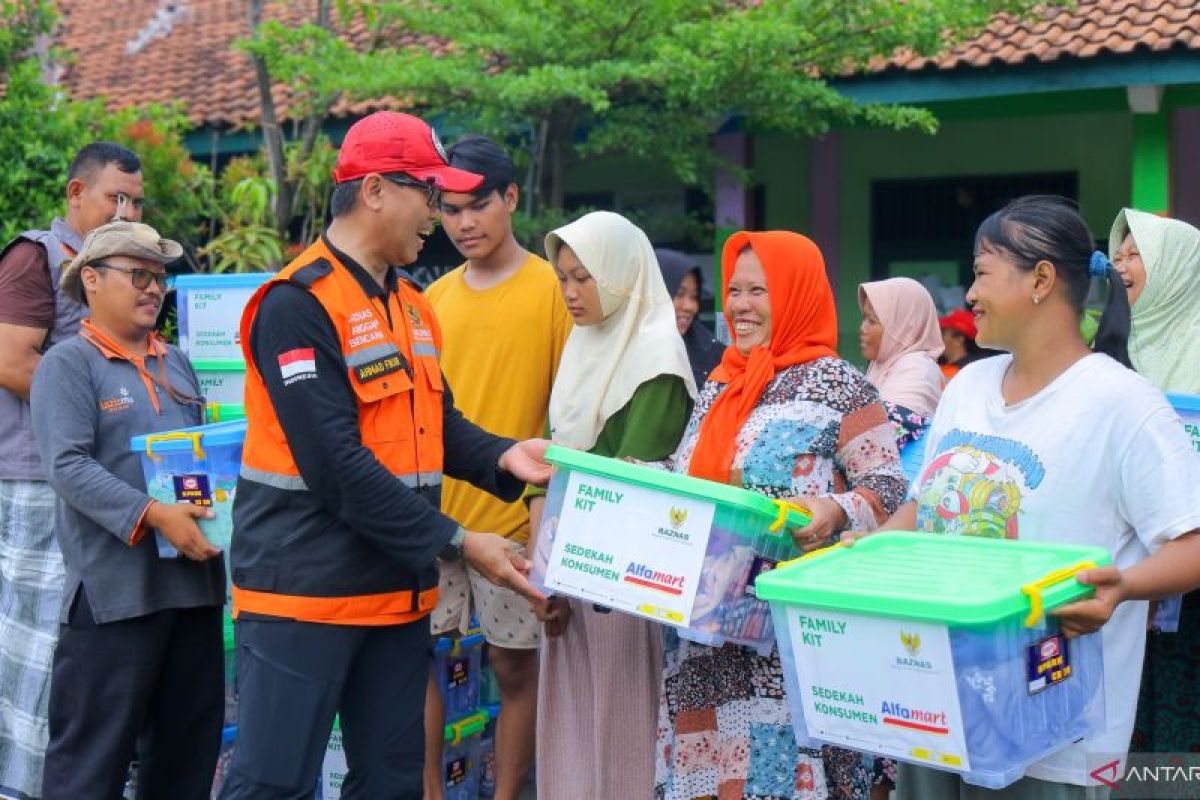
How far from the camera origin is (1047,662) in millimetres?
2686

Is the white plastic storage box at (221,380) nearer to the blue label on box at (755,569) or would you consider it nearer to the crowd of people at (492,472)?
the crowd of people at (492,472)

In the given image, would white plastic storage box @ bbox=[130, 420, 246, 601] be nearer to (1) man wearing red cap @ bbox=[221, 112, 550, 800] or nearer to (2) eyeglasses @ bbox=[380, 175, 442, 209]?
(1) man wearing red cap @ bbox=[221, 112, 550, 800]

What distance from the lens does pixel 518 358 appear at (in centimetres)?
466

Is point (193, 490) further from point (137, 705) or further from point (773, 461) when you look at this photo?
point (773, 461)

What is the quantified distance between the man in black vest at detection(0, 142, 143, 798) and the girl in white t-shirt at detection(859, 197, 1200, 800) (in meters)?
3.21

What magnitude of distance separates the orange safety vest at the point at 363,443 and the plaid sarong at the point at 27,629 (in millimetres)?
1827

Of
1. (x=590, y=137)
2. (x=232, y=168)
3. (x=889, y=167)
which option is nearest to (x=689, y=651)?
(x=590, y=137)

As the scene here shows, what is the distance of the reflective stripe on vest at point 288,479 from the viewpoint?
3430 mm

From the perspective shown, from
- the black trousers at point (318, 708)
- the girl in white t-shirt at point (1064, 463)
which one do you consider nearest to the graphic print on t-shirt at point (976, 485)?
the girl in white t-shirt at point (1064, 463)

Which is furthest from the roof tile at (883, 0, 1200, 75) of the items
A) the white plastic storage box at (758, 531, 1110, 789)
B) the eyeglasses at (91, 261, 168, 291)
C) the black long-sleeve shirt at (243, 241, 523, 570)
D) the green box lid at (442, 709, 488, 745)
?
the white plastic storage box at (758, 531, 1110, 789)

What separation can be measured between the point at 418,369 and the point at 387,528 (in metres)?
0.46

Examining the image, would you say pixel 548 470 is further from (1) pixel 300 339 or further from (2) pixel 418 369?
(1) pixel 300 339

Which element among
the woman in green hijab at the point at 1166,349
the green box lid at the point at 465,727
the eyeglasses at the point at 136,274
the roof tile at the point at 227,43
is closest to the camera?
the woman in green hijab at the point at 1166,349

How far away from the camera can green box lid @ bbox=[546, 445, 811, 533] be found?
325 centimetres
